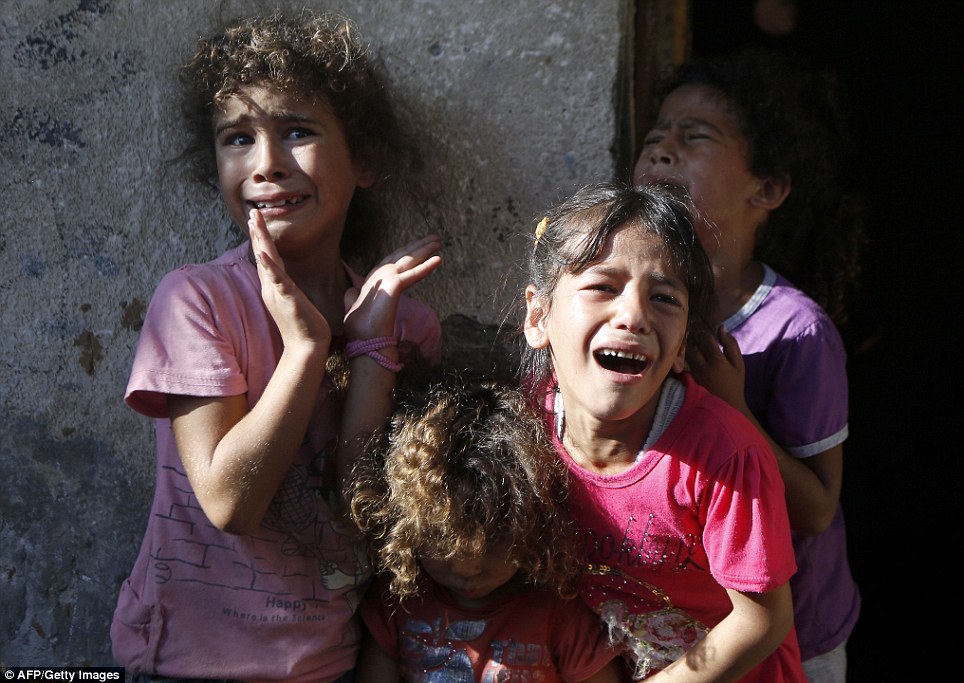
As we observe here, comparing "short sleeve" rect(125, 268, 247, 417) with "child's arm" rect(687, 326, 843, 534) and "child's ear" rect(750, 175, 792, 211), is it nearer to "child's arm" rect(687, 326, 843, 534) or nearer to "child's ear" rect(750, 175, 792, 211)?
"child's arm" rect(687, 326, 843, 534)

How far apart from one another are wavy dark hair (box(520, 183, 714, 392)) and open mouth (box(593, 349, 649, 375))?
0.15 metres

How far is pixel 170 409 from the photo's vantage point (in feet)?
5.60

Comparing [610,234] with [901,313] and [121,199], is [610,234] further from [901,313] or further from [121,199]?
[901,313]

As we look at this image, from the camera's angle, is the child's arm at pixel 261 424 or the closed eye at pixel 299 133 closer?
the child's arm at pixel 261 424

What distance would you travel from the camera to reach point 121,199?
216cm

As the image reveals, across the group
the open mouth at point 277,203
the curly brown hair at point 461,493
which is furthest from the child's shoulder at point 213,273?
the curly brown hair at point 461,493

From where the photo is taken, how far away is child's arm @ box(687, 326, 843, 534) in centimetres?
180

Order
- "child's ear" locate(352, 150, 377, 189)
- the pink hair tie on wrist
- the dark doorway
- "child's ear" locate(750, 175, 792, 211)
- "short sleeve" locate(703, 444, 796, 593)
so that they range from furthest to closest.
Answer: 1. the dark doorway
2. "child's ear" locate(750, 175, 792, 211)
3. "child's ear" locate(352, 150, 377, 189)
4. the pink hair tie on wrist
5. "short sleeve" locate(703, 444, 796, 593)

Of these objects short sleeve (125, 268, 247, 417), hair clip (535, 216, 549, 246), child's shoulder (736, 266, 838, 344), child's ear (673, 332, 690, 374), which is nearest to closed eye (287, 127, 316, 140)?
short sleeve (125, 268, 247, 417)

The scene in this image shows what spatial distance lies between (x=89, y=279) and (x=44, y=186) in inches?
8.9

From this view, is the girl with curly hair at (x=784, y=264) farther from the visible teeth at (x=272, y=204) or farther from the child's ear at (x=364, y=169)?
the visible teeth at (x=272, y=204)

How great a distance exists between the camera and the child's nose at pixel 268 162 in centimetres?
183

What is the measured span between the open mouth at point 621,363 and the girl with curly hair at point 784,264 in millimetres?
202

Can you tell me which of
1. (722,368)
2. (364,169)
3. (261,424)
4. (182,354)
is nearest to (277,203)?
(364,169)
